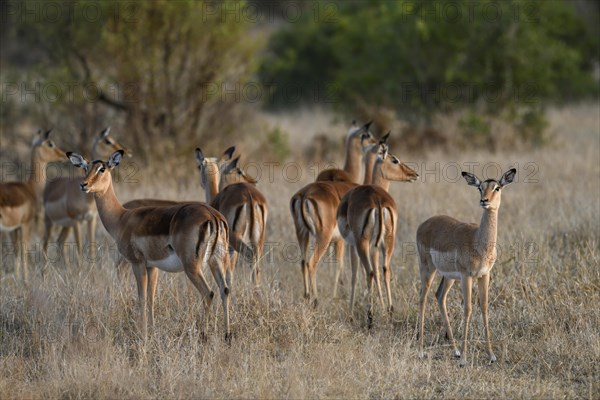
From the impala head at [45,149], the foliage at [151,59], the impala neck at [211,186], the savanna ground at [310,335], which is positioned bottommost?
the savanna ground at [310,335]

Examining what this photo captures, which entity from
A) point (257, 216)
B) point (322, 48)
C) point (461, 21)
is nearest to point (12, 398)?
point (257, 216)

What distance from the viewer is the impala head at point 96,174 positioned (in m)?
7.10

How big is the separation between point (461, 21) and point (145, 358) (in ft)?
39.6

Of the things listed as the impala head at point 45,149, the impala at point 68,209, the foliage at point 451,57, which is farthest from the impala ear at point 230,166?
the foliage at point 451,57

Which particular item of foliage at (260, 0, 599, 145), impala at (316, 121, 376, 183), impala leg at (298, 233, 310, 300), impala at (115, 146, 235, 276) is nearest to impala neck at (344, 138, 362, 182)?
impala at (316, 121, 376, 183)

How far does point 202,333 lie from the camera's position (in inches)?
259

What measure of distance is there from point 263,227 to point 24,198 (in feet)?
11.7

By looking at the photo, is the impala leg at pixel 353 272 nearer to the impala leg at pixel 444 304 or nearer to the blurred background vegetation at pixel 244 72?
the impala leg at pixel 444 304

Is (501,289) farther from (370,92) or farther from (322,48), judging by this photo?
(322,48)

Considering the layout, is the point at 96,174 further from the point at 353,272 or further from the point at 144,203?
the point at 353,272

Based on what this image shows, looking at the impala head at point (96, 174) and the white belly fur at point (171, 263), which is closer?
the white belly fur at point (171, 263)

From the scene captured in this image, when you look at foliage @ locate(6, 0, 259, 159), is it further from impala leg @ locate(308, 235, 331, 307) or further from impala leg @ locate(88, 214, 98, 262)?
impala leg @ locate(308, 235, 331, 307)

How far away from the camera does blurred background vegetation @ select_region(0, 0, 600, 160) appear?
13.8 m

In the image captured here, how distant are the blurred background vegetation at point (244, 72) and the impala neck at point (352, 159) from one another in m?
4.85
